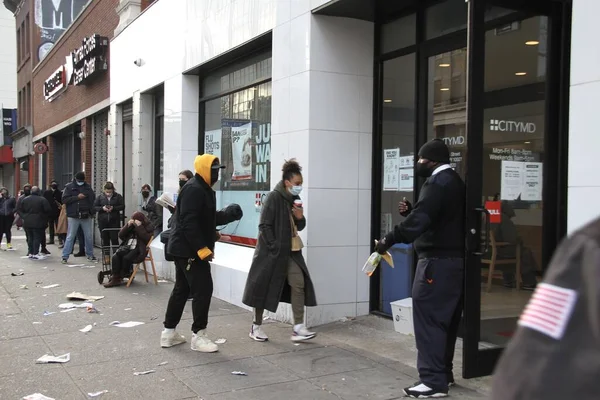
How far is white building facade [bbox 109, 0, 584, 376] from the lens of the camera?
4551 mm

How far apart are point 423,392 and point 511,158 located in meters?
2.12

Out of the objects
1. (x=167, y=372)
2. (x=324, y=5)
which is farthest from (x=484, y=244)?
(x=324, y=5)

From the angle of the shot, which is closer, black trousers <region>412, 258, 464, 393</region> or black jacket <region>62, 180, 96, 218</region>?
black trousers <region>412, 258, 464, 393</region>

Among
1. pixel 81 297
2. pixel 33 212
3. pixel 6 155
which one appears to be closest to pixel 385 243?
pixel 81 297

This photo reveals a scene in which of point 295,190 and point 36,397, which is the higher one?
point 295,190

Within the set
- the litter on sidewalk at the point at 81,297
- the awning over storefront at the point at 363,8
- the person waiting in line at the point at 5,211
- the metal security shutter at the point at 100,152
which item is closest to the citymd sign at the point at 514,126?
the awning over storefront at the point at 363,8

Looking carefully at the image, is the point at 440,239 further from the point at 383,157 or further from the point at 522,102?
the point at 383,157

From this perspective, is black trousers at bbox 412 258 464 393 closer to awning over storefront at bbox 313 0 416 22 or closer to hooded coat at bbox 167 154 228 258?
hooded coat at bbox 167 154 228 258

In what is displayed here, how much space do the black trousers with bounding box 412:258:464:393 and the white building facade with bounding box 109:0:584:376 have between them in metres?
0.14

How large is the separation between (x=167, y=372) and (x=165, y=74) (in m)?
7.31

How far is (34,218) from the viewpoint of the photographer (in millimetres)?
13422

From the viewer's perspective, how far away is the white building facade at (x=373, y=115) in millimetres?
4551

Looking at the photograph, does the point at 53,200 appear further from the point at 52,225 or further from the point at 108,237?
the point at 108,237

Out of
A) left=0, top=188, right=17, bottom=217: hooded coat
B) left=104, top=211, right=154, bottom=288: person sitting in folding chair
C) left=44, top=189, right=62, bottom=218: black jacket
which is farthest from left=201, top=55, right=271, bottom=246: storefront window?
left=0, top=188, right=17, bottom=217: hooded coat
